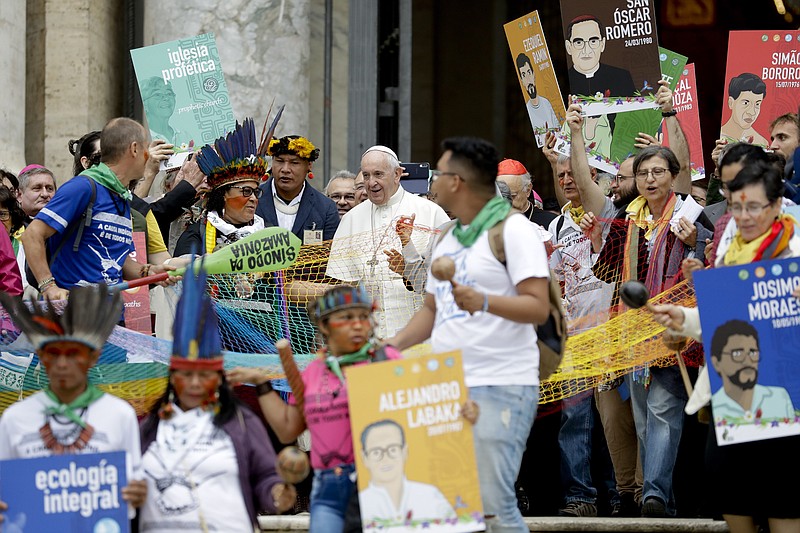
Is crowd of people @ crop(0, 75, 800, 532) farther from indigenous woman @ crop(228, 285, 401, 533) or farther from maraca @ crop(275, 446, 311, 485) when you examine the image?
maraca @ crop(275, 446, 311, 485)

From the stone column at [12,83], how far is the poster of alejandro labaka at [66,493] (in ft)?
19.3

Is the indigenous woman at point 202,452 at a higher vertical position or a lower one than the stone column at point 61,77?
lower

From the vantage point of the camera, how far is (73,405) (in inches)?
229

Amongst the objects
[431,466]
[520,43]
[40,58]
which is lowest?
[431,466]

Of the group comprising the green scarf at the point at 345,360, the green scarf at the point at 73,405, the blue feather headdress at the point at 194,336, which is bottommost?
the green scarf at the point at 73,405

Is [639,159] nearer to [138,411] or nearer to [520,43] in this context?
[520,43]

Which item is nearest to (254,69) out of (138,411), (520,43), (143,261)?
(520,43)

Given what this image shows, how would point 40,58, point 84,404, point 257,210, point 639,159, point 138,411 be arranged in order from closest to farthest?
point 84,404
point 138,411
point 639,159
point 257,210
point 40,58

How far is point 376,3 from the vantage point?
12.6 metres

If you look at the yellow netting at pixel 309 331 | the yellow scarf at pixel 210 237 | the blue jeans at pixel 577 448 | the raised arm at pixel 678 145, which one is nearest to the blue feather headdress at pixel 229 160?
the yellow scarf at pixel 210 237

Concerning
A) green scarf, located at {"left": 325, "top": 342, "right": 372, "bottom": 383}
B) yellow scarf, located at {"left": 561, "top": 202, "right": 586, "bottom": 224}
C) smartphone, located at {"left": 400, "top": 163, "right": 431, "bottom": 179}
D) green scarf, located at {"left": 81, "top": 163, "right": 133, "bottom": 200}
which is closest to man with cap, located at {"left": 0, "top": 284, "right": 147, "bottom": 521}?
green scarf, located at {"left": 325, "top": 342, "right": 372, "bottom": 383}

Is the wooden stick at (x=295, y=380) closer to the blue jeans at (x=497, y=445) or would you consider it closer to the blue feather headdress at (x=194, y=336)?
the blue feather headdress at (x=194, y=336)

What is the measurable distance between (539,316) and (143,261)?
3.14 metres

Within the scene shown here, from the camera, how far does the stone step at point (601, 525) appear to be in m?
7.86
